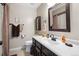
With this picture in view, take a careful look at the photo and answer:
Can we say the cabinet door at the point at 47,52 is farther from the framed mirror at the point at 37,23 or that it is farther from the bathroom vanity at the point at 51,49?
the framed mirror at the point at 37,23

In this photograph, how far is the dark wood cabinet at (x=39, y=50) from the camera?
4.69 ft

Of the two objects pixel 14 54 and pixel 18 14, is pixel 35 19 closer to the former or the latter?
pixel 18 14

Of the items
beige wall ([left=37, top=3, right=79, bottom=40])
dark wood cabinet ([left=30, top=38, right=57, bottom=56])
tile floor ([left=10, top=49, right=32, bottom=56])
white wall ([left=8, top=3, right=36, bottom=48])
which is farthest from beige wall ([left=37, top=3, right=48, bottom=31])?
tile floor ([left=10, top=49, right=32, bottom=56])

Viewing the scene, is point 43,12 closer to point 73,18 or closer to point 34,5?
point 34,5

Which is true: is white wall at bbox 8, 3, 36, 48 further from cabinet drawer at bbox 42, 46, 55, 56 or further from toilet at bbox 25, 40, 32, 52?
cabinet drawer at bbox 42, 46, 55, 56

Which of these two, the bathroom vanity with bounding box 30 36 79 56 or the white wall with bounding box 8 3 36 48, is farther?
the white wall with bounding box 8 3 36 48

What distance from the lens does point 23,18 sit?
1.43m

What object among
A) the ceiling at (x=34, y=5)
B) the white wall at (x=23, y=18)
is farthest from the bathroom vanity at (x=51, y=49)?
the ceiling at (x=34, y=5)

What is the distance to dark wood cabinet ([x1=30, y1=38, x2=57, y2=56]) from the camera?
1.43m

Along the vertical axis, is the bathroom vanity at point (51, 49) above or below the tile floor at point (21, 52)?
above

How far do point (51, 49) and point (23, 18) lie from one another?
1.84 ft

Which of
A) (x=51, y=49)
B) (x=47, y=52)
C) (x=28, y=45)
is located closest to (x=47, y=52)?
(x=47, y=52)

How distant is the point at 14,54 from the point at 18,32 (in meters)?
0.30

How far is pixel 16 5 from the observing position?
4.59 feet
